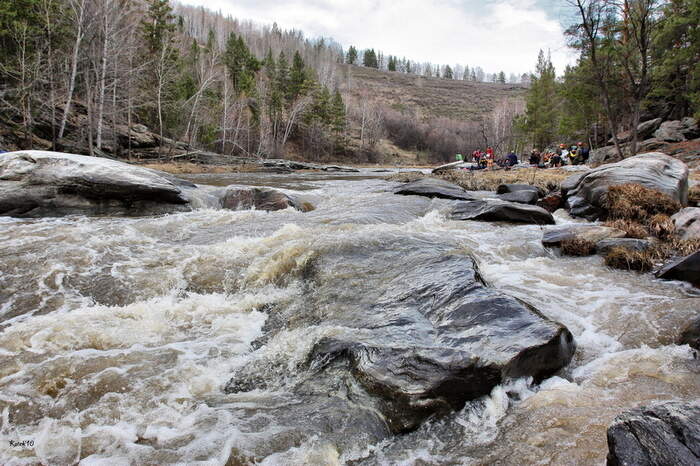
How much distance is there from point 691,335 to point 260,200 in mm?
9410

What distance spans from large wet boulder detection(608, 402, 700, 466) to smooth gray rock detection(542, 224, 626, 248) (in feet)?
18.9

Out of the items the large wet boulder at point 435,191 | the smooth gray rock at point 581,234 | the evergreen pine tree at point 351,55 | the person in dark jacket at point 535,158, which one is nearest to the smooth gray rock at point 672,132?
the person in dark jacket at point 535,158

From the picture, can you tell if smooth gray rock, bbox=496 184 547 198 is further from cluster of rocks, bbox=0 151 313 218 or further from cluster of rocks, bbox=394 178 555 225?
cluster of rocks, bbox=0 151 313 218

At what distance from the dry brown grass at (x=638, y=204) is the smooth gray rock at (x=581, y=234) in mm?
1738

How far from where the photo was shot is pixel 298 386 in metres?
3.30

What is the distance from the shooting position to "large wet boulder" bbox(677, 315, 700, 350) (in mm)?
3654

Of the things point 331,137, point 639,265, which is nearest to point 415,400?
point 639,265

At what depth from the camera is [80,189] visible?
914 cm

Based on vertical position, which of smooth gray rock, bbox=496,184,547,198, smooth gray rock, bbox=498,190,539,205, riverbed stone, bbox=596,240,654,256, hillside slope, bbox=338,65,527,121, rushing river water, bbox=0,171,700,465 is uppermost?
hillside slope, bbox=338,65,527,121

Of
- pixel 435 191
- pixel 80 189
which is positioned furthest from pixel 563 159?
pixel 80 189

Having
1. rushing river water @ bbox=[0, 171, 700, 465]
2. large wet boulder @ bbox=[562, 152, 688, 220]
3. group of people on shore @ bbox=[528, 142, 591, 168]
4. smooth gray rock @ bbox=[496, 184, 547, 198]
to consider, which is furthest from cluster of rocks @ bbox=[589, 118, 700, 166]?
rushing river water @ bbox=[0, 171, 700, 465]

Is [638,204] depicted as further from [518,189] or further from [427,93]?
[427,93]

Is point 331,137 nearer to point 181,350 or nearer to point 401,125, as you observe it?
point 401,125

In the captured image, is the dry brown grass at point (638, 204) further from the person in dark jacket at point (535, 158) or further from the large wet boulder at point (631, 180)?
the person in dark jacket at point (535, 158)
